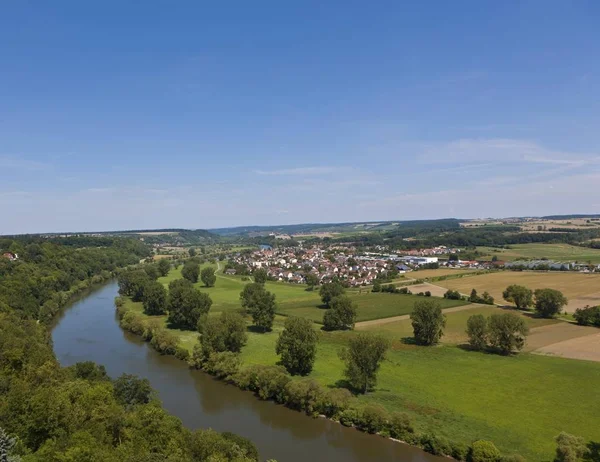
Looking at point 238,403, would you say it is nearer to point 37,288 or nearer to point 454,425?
point 454,425

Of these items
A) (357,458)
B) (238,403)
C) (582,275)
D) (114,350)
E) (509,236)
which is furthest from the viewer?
(509,236)

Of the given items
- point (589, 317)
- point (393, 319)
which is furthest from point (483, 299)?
point (393, 319)

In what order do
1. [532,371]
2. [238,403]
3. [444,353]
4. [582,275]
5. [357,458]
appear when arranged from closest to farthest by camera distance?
1. [357,458]
2. [238,403]
3. [532,371]
4. [444,353]
5. [582,275]

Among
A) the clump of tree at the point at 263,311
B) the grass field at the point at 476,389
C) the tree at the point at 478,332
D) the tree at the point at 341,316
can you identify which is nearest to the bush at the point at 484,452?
the grass field at the point at 476,389

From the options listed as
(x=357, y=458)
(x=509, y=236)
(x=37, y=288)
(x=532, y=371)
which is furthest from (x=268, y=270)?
(x=509, y=236)

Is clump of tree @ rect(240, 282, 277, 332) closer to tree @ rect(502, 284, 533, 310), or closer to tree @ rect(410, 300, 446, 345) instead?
tree @ rect(410, 300, 446, 345)

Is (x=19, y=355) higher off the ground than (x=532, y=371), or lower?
higher

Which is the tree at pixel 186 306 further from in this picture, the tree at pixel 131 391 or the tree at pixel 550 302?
the tree at pixel 550 302
